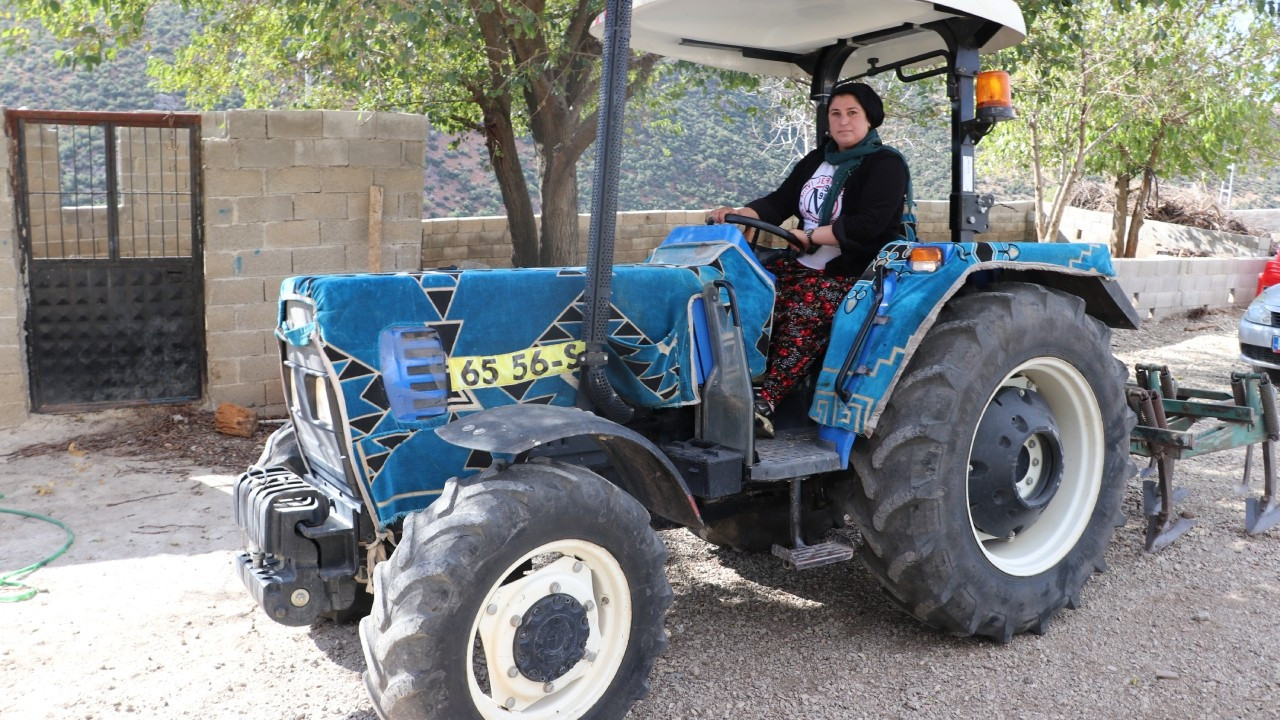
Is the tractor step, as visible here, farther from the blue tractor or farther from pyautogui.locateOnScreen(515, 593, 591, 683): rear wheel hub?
pyautogui.locateOnScreen(515, 593, 591, 683): rear wheel hub

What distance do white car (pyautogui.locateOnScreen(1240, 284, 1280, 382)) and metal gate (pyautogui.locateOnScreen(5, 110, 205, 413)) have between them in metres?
9.45

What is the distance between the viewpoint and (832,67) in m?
4.65

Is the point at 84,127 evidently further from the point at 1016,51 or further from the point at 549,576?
the point at 1016,51

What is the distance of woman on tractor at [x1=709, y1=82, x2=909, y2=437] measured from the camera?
390 cm

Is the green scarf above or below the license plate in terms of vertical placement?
above

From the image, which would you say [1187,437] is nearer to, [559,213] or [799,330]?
[799,330]

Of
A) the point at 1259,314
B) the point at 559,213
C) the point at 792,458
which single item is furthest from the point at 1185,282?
the point at 792,458

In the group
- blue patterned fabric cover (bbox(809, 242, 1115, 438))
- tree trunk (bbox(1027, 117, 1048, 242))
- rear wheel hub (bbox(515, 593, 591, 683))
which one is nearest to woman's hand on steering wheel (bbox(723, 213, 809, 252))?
blue patterned fabric cover (bbox(809, 242, 1115, 438))

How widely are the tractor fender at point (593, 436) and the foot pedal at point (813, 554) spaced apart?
1.26 ft

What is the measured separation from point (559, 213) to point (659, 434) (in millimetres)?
7254

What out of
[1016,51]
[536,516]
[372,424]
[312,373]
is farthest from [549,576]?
[1016,51]

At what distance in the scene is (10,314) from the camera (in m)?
6.91

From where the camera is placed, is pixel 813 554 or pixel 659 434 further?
pixel 659 434

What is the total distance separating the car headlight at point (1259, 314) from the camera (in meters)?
9.88
